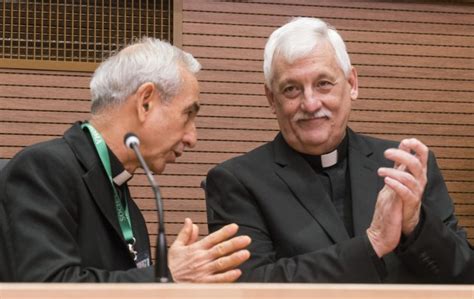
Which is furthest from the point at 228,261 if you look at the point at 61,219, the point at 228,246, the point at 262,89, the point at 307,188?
the point at 262,89

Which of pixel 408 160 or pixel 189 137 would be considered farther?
pixel 189 137

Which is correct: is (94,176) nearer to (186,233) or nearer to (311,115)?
(186,233)

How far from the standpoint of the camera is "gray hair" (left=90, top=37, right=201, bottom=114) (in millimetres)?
3020

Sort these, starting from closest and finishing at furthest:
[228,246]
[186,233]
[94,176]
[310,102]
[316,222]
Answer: [228,246] < [186,233] < [94,176] < [316,222] < [310,102]

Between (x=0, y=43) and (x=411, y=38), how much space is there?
2580 mm

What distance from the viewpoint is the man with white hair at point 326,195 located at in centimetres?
281

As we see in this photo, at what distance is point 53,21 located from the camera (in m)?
5.40

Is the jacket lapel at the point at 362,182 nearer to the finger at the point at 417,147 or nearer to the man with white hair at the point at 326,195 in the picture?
the man with white hair at the point at 326,195

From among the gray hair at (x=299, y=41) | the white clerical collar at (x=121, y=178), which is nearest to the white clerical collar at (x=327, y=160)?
the gray hair at (x=299, y=41)

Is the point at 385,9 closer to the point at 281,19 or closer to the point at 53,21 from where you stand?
the point at 281,19

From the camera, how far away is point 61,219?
2.66 m

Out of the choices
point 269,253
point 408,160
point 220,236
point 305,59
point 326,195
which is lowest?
point 269,253

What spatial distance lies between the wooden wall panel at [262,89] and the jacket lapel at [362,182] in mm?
2213

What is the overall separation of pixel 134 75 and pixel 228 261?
2.95 feet
